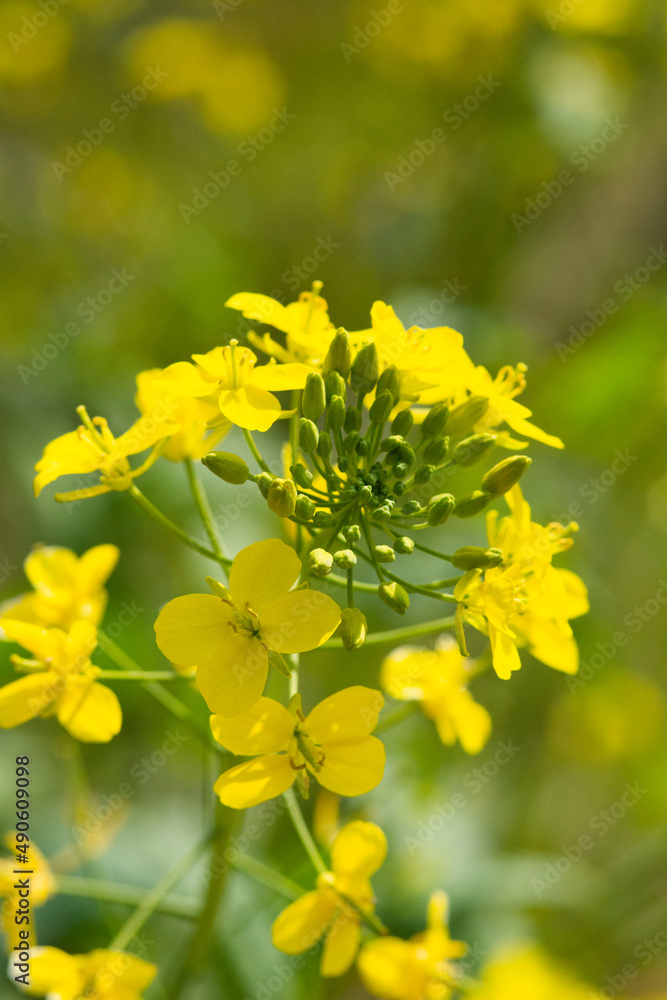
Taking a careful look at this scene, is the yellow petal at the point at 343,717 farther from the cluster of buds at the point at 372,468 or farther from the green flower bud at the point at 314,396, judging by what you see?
the green flower bud at the point at 314,396

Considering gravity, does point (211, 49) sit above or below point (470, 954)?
above

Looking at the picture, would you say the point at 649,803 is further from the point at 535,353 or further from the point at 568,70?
the point at 568,70

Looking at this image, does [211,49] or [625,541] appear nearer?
[625,541]

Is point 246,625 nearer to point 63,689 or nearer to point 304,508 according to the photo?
point 304,508

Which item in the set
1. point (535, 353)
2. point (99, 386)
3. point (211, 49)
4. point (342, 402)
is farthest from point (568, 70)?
point (342, 402)

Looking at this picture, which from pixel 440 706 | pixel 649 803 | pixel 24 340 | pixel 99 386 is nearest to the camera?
pixel 440 706

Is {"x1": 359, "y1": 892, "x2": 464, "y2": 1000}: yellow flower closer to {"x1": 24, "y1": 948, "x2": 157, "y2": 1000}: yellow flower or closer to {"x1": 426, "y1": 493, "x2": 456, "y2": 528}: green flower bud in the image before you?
{"x1": 24, "y1": 948, "x2": 157, "y2": 1000}: yellow flower

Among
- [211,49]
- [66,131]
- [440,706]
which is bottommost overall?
[440,706]

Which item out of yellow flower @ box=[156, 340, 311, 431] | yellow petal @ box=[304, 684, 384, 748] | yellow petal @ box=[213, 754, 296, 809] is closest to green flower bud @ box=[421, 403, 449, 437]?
yellow flower @ box=[156, 340, 311, 431]
